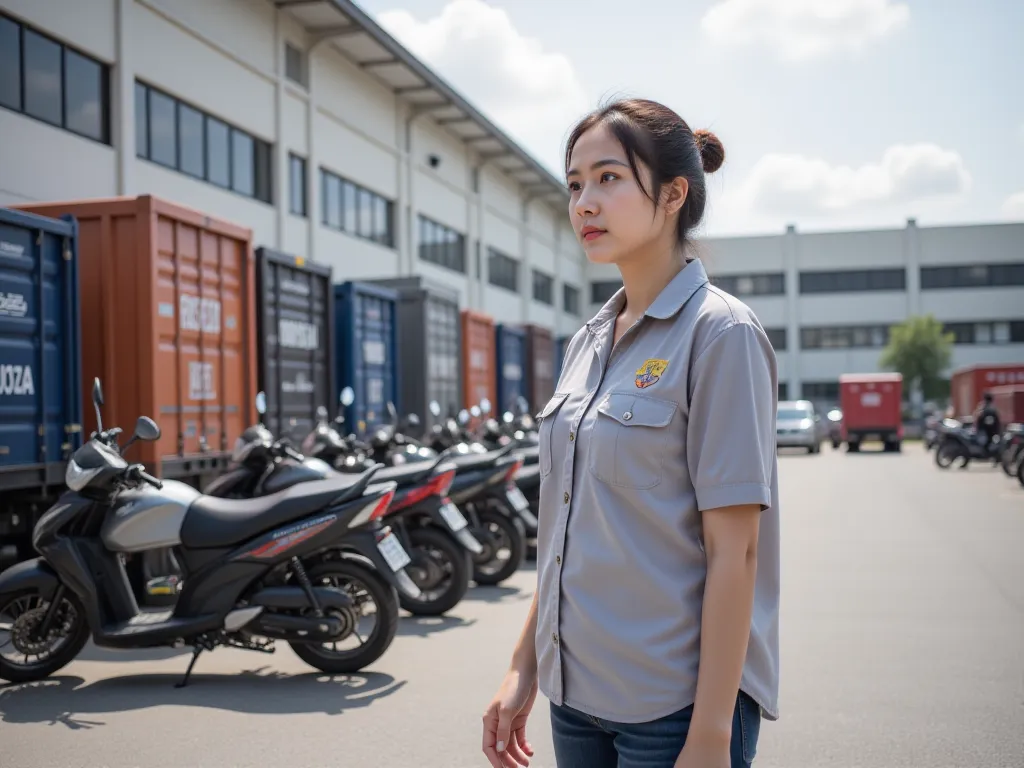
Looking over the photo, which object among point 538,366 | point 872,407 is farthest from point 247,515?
point 872,407

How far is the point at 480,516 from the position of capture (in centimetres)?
935

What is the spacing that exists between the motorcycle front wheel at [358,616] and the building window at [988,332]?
183ft

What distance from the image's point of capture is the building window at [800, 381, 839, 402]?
192ft

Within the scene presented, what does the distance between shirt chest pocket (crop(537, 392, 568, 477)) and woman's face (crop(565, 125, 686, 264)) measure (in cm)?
28

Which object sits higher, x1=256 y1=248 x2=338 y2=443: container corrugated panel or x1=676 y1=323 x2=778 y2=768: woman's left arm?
x1=256 y1=248 x2=338 y2=443: container corrugated panel

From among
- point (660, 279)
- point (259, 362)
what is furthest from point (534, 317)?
point (660, 279)

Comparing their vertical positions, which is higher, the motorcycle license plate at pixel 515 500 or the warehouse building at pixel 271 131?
the warehouse building at pixel 271 131

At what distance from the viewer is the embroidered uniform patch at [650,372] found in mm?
1836

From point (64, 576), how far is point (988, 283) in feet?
191

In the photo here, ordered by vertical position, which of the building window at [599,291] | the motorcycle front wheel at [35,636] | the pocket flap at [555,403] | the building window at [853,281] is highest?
the building window at [853,281]

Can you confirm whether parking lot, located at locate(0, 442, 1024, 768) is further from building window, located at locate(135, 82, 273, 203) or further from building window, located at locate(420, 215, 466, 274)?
building window, located at locate(420, 215, 466, 274)

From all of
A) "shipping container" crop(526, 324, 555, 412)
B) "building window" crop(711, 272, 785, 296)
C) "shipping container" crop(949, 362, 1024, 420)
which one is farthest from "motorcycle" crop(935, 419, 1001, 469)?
"building window" crop(711, 272, 785, 296)

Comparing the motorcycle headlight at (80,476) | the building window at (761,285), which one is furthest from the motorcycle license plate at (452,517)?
the building window at (761,285)

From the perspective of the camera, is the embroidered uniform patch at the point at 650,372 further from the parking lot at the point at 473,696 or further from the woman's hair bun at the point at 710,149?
the parking lot at the point at 473,696
